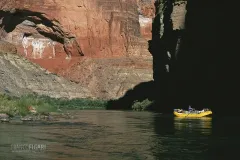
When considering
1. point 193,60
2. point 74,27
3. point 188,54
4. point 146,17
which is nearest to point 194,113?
point 193,60

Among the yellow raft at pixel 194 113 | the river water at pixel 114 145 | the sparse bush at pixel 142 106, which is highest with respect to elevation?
the river water at pixel 114 145

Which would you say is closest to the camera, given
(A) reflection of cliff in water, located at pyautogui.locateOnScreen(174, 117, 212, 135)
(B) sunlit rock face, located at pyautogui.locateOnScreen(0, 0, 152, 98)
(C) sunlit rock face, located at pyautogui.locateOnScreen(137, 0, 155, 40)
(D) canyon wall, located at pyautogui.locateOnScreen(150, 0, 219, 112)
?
(A) reflection of cliff in water, located at pyautogui.locateOnScreen(174, 117, 212, 135)

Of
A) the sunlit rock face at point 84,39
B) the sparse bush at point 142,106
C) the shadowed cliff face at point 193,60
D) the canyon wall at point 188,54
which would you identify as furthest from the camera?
the sunlit rock face at point 84,39

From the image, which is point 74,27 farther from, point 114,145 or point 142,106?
point 114,145

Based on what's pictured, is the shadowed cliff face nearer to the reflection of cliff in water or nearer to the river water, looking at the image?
the reflection of cliff in water

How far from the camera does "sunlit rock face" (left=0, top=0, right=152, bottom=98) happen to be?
93062 mm

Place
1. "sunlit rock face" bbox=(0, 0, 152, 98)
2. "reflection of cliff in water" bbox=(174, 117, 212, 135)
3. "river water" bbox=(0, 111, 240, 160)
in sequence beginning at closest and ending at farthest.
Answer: "river water" bbox=(0, 111, 240, 160) → "reflection of cliff in water" bbox=(174, 117, 212, 135) → "sunlit rock face" bbox=(0, 0, 152, 98)

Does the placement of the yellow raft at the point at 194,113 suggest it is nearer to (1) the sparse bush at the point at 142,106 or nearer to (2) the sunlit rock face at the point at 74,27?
→ (1) the sparse bush at the point at 142,106

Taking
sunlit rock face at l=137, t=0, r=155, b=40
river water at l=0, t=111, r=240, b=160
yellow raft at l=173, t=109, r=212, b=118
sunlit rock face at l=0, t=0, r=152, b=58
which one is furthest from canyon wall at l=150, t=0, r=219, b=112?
sunlit rock face at l=137, t=0, r=155, b=40

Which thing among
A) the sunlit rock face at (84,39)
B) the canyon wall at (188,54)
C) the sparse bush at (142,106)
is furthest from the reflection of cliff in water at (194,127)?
the sunlit rock face at (84,39)

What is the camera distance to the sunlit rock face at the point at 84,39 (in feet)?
305

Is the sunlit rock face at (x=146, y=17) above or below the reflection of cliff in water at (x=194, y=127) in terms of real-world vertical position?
above

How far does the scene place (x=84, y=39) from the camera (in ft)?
333

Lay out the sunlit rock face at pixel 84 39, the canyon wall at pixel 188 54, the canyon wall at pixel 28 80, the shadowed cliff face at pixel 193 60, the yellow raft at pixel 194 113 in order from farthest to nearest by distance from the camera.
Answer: the sunlit rock face at pixel 84 39, the canyon wall at pixel 28 80, the canyon wall at pixel 188 54, the shadowed cliff face at pixel 193 60, the yellow raft at pixel 194 113
